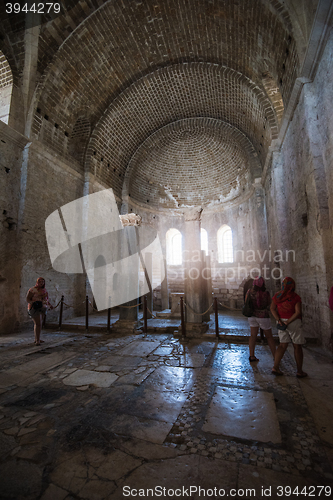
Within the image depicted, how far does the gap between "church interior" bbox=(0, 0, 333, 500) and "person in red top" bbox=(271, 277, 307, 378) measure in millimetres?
326

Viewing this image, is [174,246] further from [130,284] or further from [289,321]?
[289,321]

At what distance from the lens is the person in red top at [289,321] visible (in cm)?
358

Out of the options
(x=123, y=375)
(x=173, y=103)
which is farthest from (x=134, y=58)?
(x=123, y=375)

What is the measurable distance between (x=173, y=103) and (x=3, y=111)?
8.01 meters

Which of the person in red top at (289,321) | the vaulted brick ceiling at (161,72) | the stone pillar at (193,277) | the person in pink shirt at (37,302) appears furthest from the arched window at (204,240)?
the person in red top at (289,321)

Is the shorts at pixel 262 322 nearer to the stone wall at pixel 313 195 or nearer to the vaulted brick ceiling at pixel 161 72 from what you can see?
the stone wall at pixel 313 195

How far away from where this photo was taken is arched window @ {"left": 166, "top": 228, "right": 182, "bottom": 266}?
641 inches

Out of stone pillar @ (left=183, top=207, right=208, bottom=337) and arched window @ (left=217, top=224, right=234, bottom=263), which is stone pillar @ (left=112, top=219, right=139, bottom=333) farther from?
arched window @ (left=217, top=224, right=234, bottom=263)

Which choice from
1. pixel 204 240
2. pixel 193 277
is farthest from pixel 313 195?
pixel 204 240

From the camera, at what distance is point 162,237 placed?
16.3m

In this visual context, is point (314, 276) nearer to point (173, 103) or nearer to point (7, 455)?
point (7, 455)

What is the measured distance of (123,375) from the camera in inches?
153

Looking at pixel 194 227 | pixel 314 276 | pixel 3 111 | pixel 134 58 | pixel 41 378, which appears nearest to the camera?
pixel 41 378

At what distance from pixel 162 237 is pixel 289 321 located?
13042mm
